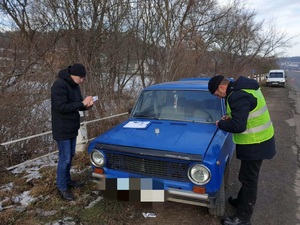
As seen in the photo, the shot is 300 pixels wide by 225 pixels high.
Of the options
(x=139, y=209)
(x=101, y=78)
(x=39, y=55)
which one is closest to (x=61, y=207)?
(x=139, y=209)

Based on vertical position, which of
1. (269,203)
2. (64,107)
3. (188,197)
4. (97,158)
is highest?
(64,107)

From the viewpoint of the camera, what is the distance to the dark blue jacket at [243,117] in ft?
9.05

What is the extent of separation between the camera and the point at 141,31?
36.6ft

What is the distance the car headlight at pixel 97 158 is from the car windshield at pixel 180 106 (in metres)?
1.15

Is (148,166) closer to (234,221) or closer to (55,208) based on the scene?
(234,221)

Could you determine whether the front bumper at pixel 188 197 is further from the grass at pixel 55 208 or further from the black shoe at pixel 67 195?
the black shoe at pixel 67 195

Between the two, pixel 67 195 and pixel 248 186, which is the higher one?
pixel 248 186

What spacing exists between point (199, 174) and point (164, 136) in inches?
27.8

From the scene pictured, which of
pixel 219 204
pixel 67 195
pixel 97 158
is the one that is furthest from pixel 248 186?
pixel 67 195

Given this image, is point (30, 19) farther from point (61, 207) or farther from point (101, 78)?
point (61, 207)

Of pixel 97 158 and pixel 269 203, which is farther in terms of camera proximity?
pixel 269 203

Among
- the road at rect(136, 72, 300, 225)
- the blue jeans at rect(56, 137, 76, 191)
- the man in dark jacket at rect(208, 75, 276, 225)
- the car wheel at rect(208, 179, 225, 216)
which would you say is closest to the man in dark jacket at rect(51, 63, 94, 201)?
the blue jeans at rect(56, 137, 76, 191)

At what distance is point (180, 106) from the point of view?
4105 millimetres

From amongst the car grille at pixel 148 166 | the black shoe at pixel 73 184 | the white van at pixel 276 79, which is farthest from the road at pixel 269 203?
the white van at pixel 276 79
